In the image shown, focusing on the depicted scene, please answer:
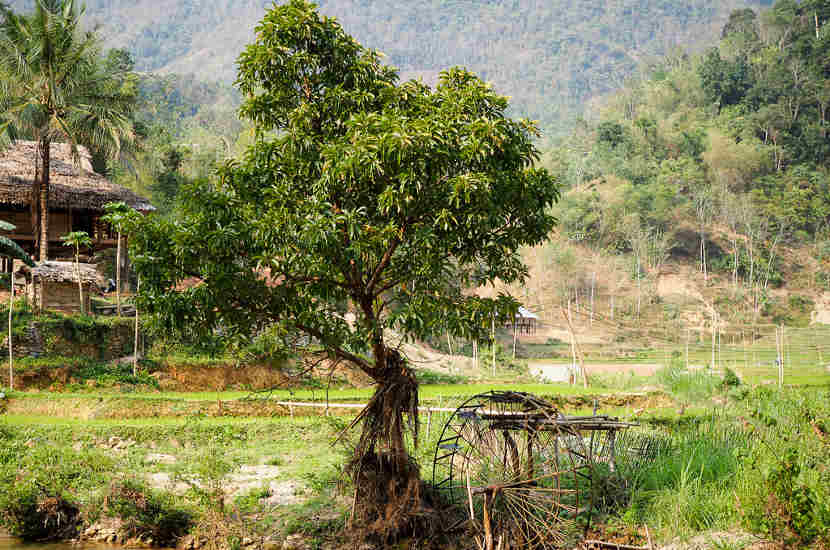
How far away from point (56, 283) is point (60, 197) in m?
2.90

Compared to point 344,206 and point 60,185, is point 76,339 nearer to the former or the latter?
point 60,185

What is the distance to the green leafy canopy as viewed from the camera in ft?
24.4

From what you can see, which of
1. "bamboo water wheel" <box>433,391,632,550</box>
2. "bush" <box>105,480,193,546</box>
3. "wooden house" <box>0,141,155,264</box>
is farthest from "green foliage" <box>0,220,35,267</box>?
"bamboo water wheel" <box>433,391,632,550</box>

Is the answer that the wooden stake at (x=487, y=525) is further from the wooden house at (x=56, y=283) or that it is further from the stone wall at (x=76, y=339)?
the wooden house at (x=56, y=283)

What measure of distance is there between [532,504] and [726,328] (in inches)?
1947

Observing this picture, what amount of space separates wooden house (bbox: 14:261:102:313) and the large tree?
46.9 feet

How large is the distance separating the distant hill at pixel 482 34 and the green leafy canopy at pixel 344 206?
132860 mm

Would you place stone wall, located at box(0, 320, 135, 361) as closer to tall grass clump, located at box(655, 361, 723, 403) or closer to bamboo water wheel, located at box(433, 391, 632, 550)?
bamboo water wheel, located at box(433, 391, 632, 550)

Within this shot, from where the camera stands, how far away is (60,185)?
22969mm

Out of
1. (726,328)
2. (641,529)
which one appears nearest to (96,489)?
(641,529)

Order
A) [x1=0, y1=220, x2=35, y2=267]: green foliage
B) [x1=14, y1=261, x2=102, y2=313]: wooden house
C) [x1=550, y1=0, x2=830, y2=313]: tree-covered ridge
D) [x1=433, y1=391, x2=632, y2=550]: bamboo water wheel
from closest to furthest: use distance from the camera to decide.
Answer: [x1=433, y1=391, x2=632, y2=550]: bamboo water wheel → [x1=0, y1=220, x2=35, y2=267]: green foliage → [x1=14, y1=261, x2=102, y2=313]: wooden house → [x1=550, y1=0, x2=830, y2=313]: tree-covered ridge

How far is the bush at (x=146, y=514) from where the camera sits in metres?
9.80

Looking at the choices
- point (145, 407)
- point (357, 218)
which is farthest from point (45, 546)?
point (357, 218)

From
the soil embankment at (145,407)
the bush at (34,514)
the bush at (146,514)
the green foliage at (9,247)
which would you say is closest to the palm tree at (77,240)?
the green foliage at (9,247)
